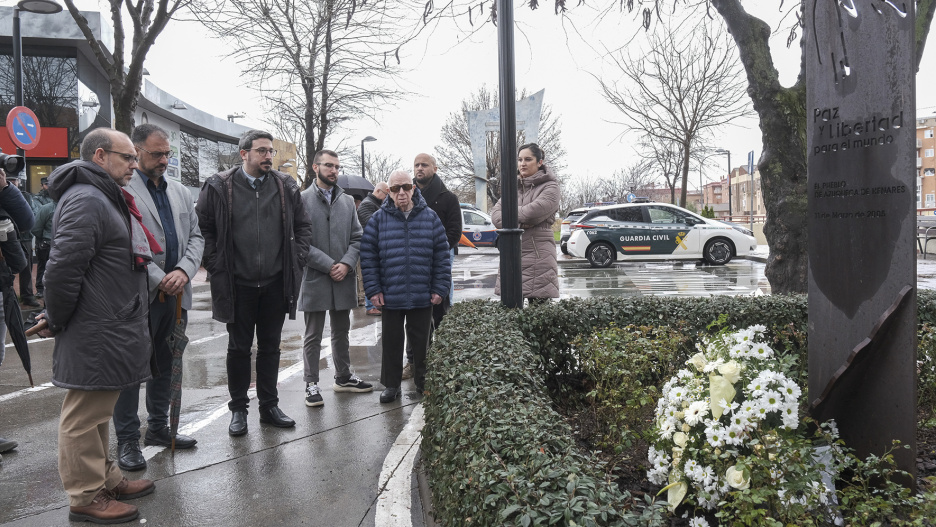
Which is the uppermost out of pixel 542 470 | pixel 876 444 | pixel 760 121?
pixel 760 121

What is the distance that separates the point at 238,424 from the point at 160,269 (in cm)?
123

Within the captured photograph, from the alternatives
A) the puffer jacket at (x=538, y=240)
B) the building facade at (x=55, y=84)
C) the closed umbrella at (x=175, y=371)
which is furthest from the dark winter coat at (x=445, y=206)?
the building facade at (x=55, y=84)

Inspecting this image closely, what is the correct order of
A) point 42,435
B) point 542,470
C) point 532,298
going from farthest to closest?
point 532,298 → point 42,435 → point 542,470

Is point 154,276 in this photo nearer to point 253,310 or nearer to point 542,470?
point 253,310

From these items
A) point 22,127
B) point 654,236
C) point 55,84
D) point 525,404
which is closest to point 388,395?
point 525,404

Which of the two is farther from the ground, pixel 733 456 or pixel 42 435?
pixel 733 456

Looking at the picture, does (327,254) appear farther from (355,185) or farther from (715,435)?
(355,185)

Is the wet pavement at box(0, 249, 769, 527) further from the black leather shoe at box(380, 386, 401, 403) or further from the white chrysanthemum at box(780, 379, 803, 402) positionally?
the white chrysanthemum at box(780, 379, 803, 402)

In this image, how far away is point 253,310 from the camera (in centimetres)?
503

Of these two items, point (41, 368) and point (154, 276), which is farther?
point (41, 368)

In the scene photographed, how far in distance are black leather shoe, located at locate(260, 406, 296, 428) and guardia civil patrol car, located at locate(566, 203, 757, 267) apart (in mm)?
15512

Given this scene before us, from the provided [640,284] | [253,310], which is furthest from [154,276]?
[640,284]

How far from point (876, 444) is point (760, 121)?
575 centimetres

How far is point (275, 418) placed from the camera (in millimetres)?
5086
